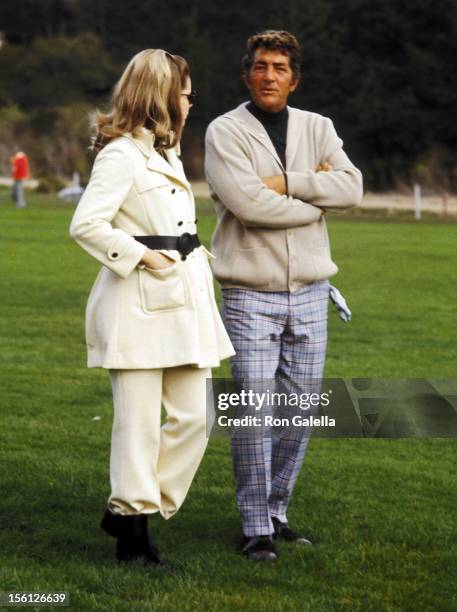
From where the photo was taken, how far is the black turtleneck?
5.79 m

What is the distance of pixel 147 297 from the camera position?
5.29m

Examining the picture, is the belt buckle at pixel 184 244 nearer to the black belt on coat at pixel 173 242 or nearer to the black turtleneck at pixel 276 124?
the black belt on coat at pixel 173 242

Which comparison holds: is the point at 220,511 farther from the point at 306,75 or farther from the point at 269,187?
the point at 306,75

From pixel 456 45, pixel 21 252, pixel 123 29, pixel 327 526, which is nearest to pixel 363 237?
pixel 21 252

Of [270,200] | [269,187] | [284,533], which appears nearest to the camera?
[270,200]

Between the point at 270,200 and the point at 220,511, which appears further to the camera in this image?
the point at 220,511

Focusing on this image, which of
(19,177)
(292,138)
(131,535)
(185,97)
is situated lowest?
(19,177)

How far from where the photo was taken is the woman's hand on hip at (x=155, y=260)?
5211mm

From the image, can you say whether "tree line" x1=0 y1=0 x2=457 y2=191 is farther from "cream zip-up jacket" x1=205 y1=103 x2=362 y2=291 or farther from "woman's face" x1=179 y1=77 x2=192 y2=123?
"woman's face" x1=179 y1=77 x2=192 y2=123

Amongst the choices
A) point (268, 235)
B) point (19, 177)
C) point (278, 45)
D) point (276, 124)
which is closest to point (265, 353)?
point (268, 235)

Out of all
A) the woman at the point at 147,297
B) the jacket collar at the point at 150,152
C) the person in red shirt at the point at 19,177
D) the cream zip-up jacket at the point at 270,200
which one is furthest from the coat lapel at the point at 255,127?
the person in red shirt at the point at 19,177

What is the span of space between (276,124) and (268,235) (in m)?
0.47

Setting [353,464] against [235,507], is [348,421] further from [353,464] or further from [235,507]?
[353,464]

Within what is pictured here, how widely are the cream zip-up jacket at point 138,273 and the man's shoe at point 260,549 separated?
83cm
